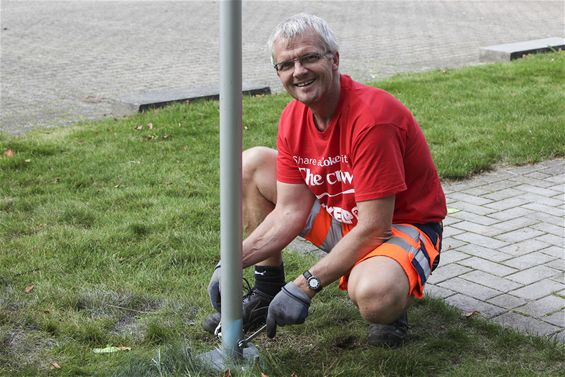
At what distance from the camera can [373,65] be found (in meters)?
11.2

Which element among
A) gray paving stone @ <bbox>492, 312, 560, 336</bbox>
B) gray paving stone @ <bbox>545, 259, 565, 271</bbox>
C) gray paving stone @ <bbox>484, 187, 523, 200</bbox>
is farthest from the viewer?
gray paving stone @ <bbox>484, 187, 523, 200</bbox>

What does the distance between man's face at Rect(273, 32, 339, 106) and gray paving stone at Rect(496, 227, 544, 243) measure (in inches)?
80.1

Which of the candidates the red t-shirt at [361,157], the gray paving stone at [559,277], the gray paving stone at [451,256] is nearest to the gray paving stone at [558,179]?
the gray paving stone at [451,256]

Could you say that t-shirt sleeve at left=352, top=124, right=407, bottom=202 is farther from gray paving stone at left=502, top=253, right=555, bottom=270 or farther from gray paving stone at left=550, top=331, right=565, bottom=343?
gray paving stone at left=502, top=253, right=555, bottom=270

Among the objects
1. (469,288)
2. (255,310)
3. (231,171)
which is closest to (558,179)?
(469,288)

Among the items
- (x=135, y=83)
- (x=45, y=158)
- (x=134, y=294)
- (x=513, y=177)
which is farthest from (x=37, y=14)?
(x=134, y=294)

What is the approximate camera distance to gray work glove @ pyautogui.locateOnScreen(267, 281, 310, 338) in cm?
349

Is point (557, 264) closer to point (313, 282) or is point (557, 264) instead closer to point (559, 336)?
point (559, 336)

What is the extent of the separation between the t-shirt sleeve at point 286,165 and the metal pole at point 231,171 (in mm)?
547

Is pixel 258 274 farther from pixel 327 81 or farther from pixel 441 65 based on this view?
pixel 441 65

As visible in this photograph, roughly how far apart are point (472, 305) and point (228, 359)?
1.34m

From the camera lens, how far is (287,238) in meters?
3.94

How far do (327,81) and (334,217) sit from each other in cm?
65

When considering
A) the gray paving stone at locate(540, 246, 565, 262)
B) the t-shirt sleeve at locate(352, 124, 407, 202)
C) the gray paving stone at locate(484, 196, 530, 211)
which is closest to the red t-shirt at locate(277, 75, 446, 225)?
the t-shirt sleeve at locate(352, 124, 407, 202)
